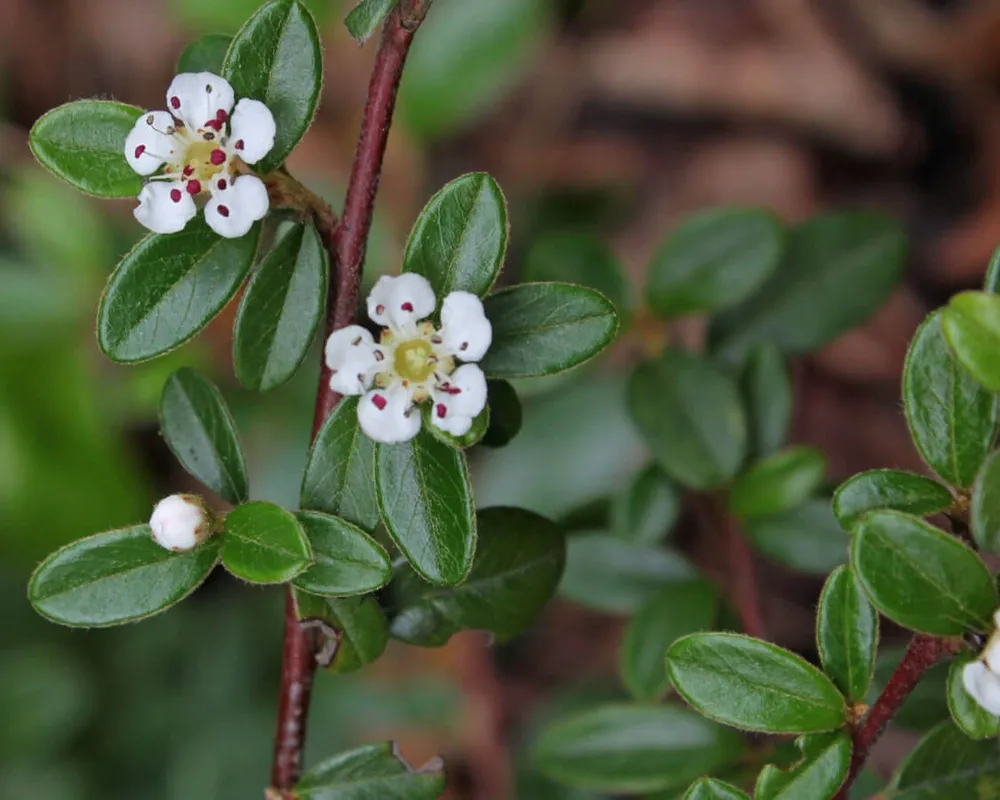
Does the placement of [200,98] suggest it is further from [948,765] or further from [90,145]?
[948,765]

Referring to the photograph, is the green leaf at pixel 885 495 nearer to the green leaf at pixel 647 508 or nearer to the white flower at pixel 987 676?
the white flower at pixel 987 676

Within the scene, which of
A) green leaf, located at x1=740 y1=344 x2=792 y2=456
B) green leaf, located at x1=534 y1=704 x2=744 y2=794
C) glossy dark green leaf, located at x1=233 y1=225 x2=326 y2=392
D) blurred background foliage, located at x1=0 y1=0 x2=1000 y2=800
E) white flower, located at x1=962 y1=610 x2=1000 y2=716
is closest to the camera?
white flower, located at x1=962 y1=610 x2=1000 y2=716

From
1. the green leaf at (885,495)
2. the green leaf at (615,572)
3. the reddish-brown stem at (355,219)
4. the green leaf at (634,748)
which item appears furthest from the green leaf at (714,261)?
the reddish-brown stem at (355,219)

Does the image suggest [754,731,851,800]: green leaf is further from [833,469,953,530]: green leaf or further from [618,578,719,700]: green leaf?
[618,578,719,700]: green leaf

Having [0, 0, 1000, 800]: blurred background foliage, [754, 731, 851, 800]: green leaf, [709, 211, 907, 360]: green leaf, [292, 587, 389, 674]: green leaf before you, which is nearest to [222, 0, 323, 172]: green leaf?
[292, 587, 389, 674]: green leaf

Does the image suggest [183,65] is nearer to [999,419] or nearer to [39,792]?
[999,419]

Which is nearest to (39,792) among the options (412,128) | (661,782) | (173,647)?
(173,647)

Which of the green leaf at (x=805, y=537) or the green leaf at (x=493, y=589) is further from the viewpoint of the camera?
the green leaf at (x=805, y=537)
